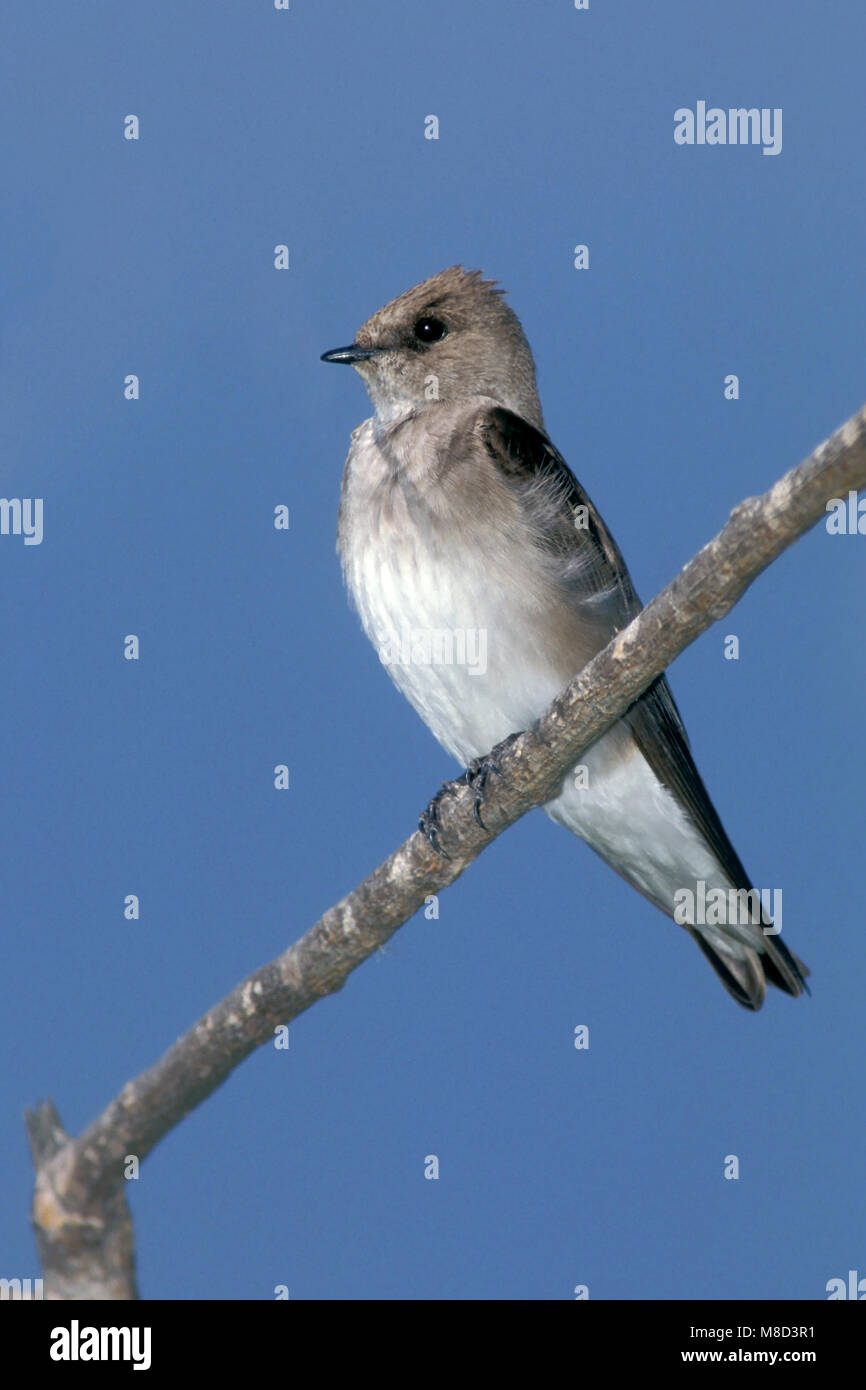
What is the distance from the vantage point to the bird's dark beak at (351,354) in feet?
17.5

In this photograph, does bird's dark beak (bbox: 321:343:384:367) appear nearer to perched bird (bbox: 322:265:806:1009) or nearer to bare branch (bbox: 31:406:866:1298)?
perched bird (bbox: 322:265:806:1009)

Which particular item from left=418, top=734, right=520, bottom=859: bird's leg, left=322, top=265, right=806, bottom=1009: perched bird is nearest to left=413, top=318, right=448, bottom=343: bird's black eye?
left=322, top=265, right=806, bottom=1009: perched bird

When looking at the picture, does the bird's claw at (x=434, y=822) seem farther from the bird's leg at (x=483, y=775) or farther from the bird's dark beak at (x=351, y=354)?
the bird's dark beak at (x=351, y=354)

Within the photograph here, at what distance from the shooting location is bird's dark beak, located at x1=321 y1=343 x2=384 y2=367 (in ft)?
17.5

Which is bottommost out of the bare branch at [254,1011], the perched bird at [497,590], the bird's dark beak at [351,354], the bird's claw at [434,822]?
the bare branch at [254,1011]

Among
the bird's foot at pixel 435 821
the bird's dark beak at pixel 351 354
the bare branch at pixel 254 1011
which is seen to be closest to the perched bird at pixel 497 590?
the bird's dark beak at pixel 351 354

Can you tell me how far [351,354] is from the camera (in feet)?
17.5

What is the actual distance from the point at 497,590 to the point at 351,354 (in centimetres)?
126

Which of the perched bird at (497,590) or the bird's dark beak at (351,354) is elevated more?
the bird's dark beak at (351,354)

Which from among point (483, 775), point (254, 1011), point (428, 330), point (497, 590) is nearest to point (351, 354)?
point (428, 330)

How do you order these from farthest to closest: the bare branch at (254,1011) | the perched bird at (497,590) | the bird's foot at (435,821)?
the perched bird at (497,590)
the bird's foot at (435,821)
the bare branch at (254,1011)

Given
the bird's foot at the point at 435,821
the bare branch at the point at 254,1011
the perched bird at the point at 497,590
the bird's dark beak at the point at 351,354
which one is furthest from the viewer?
the bird's dark beak at the point at 351,354
